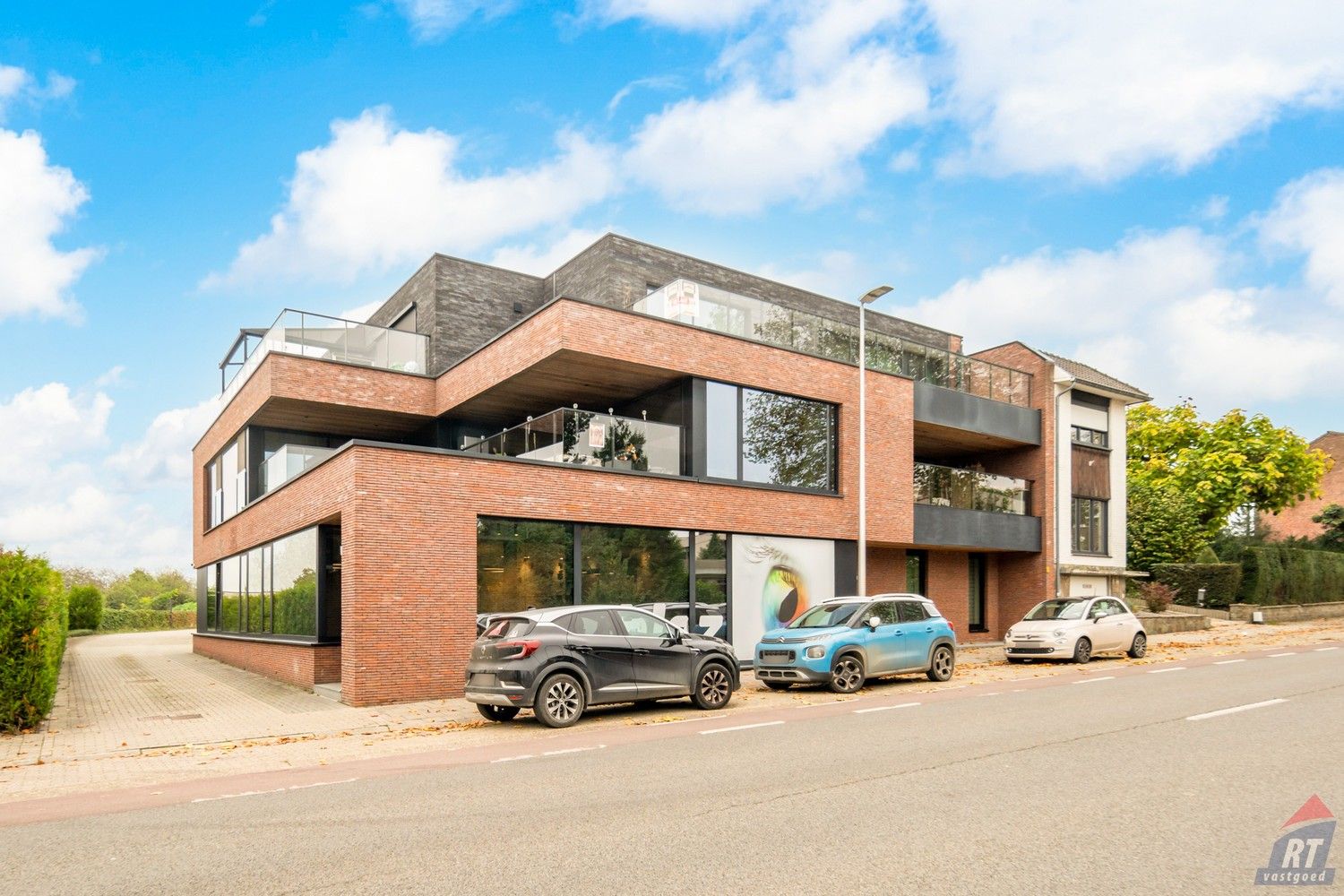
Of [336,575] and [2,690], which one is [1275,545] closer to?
[336,575]

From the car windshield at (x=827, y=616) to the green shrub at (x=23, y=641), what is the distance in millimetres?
11230

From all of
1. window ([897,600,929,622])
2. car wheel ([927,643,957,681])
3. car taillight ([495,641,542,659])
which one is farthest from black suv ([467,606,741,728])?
car wheel ([927,643,957,681])

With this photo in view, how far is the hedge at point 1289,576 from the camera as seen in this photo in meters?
36.8

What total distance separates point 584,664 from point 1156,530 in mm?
33097

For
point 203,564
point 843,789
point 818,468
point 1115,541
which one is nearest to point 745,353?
point 818,468

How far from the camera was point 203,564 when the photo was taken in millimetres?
33031

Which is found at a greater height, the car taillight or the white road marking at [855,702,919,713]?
the car taillight

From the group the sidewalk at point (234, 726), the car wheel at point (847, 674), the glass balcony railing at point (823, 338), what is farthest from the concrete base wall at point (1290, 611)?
the car wheel at point (847, 674)

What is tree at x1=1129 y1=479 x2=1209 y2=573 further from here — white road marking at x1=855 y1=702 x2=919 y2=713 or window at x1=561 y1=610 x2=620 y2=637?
window at x1=561 y1=610 x2=620 y2=637

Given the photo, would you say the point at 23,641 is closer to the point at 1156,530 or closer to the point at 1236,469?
the point at 1156,530

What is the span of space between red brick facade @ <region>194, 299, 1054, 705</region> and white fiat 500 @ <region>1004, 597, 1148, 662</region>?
3.89m

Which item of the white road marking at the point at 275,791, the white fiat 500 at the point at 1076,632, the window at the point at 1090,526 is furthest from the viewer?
the window at the point at 1090,526

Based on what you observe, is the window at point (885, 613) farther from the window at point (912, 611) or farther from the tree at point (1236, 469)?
the tree at point (1236, 469)

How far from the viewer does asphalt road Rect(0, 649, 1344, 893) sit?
561cm
